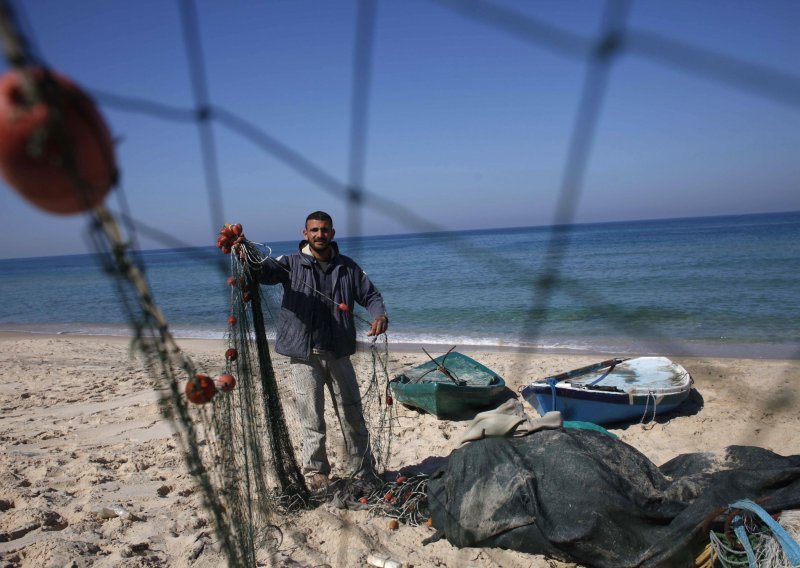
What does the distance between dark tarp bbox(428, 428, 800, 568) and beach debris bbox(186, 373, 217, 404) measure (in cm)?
217

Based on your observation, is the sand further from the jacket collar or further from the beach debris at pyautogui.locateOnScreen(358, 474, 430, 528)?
the jacket collar

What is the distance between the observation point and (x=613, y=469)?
3.67 meters

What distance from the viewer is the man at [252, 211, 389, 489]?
4.31 meters

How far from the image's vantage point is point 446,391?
269 inches

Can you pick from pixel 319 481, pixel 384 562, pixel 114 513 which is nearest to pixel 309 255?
pixel 319 481

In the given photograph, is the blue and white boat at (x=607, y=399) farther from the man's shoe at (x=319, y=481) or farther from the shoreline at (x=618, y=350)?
the shoreline at (x=618, y=350)

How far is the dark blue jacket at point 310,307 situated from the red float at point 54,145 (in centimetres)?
288

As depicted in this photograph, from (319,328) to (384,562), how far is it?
1.73 metres

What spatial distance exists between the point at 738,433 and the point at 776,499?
3.53 metres

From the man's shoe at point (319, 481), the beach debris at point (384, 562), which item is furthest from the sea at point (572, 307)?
the beach debris at point (384, 562)

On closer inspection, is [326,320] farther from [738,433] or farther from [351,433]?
[738,433]

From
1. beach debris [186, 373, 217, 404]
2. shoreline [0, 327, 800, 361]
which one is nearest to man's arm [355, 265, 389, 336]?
beach debris [186, 373, 217, 404]

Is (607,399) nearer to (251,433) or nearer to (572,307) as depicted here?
(251,433)

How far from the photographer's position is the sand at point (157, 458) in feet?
12.5
